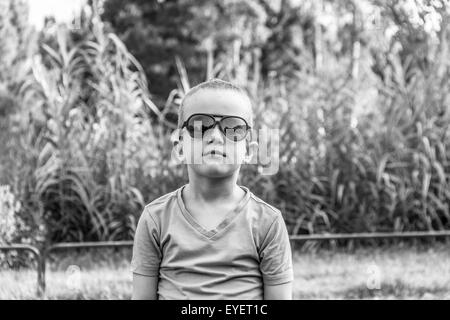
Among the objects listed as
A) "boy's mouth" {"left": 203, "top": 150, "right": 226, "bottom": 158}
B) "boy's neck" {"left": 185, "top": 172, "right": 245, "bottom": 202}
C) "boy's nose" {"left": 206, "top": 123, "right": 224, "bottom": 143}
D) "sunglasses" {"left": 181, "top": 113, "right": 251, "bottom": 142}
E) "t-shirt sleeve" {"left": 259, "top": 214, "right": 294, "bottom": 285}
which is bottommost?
"t-shirt sleeve" {"left": 259, "top": 214, "right": 294, "bottom": 285}

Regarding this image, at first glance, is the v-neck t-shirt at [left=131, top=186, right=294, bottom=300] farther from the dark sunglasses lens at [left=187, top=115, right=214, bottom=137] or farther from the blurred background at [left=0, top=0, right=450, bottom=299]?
the blurred background at [left=0, top=0, right=450, bottom=299]

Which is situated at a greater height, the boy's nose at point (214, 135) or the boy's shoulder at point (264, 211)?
the boy's nose at point (214, 135)

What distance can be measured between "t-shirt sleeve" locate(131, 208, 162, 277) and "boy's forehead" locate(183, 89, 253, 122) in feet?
1.28

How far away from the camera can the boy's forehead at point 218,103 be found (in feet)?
7.57

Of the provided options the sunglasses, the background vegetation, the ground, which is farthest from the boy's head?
the background vegetation

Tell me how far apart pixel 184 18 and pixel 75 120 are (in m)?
17.7

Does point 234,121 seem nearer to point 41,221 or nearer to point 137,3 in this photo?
point 41,221

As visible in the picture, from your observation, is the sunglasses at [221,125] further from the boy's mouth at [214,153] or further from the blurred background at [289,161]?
the blurred background at [289,161]

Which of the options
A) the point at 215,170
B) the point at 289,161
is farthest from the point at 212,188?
the point at 289,161

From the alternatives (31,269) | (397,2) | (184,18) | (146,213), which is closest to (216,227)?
(146,213)

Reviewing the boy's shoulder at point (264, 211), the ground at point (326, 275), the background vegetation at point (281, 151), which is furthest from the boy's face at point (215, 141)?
the background vegetation at point (281, 151)

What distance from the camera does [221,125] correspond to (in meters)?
2.29

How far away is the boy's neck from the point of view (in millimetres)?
2347

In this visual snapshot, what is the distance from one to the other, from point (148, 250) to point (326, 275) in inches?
115
